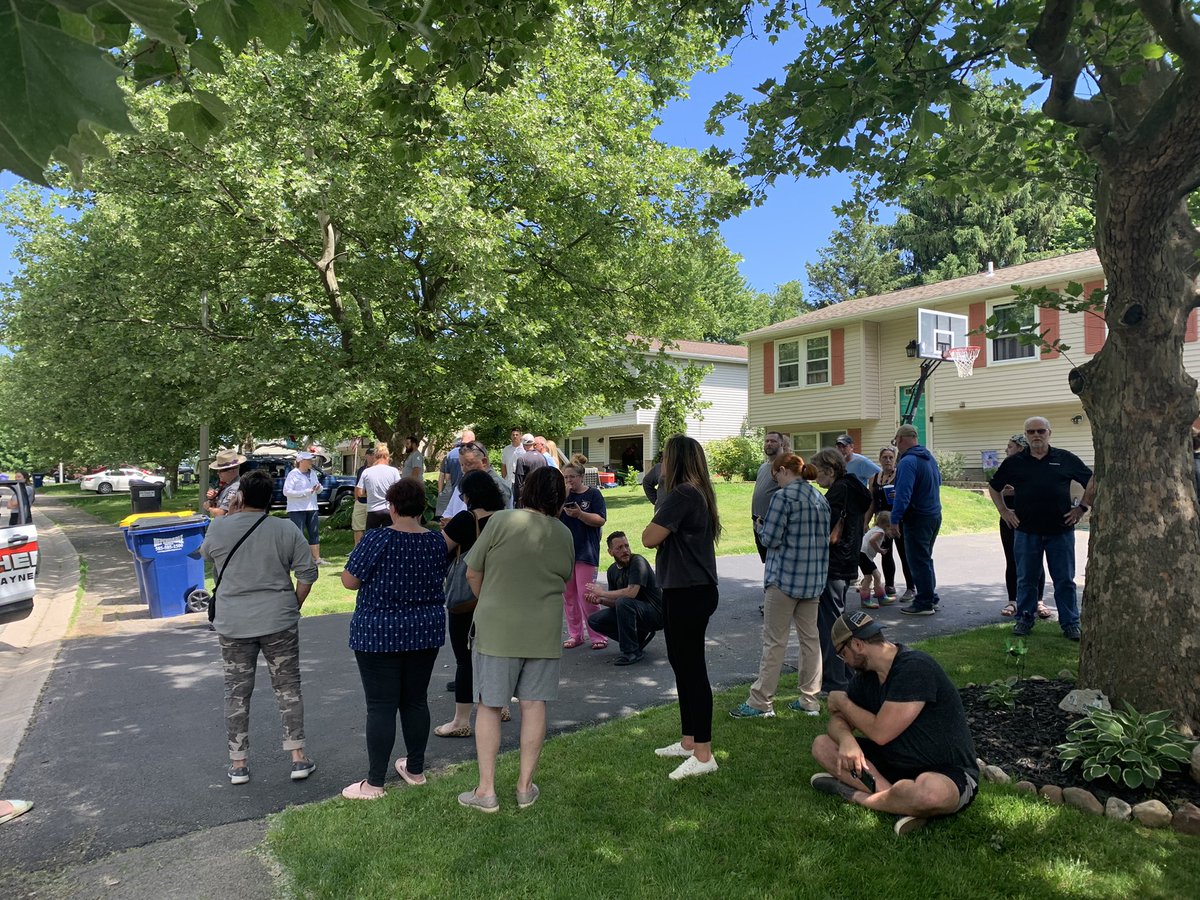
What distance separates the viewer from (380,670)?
3.94 metres

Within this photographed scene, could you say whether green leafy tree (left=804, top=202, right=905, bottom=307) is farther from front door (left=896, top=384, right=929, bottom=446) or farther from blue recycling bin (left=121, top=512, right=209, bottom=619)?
blue recycling bin (left=121, top=512, right=209, bottom=619)

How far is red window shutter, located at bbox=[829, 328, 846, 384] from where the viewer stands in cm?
2412

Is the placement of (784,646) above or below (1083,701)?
above

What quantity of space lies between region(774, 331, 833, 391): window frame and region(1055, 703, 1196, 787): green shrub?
69.9 ft

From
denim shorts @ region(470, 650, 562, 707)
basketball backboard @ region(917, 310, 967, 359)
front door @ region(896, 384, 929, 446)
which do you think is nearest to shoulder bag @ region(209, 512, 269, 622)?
denim shorts @ region(470, 650, 562, 707)

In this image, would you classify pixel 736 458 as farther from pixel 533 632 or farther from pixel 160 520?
pixel 533 632

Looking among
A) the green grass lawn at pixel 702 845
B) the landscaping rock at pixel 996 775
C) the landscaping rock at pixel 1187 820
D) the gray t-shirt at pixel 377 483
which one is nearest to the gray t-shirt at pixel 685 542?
the green grass lawn at pixel 702 845

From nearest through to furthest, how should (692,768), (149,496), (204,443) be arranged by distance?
1. (692,768)
2. (204,443)
3. (149,496)

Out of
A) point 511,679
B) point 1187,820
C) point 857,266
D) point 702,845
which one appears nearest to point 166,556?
point 511,679

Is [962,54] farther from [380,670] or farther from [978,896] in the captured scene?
[380,670]

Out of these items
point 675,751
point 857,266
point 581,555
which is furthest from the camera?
point 857,266

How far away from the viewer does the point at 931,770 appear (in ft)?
11.4

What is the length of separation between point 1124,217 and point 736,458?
2156cm

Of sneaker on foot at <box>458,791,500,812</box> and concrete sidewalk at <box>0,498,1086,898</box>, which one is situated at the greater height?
sneaker on foot at <box>458,791,500,812</box>
